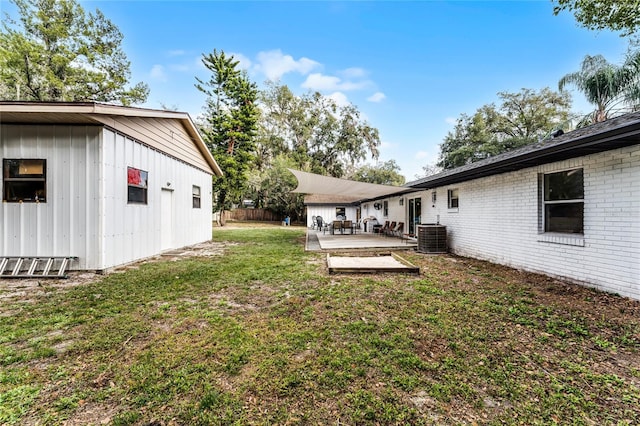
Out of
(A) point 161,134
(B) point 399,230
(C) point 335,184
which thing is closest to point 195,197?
(A) point 161,134

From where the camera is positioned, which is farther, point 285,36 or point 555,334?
point 285,36

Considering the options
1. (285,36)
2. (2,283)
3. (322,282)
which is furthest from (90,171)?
(285,36)

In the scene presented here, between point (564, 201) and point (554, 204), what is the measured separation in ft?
0.75

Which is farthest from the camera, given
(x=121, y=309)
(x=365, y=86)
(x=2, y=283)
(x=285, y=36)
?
(x=365, y=86)

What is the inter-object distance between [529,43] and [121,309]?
16543 millimetres

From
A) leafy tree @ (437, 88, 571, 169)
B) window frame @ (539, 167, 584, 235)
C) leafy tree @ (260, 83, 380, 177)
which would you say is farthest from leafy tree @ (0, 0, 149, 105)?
leafy tree @ (437, 88, 571, 169)

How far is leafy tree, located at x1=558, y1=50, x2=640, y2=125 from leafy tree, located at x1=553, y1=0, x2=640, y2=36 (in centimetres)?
277

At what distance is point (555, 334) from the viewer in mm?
2705

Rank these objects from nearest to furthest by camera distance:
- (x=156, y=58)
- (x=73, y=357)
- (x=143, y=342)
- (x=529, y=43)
→ (x=73, y=357)
(x=143, y=342)
(x=529, y=43)
(x=156, y=58)

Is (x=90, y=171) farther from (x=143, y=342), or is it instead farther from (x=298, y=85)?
(x=298, y=85)

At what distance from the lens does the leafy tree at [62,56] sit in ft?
47.5

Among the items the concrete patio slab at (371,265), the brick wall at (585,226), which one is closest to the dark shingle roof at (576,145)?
the brick wall at (585,226)

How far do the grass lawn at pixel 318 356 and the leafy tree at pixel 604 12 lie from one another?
9.41 meters

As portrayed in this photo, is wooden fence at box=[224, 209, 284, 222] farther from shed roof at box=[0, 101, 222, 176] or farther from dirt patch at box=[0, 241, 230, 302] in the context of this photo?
dirt patch at box=[0, 241, 230, 302]
